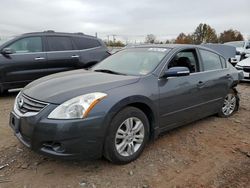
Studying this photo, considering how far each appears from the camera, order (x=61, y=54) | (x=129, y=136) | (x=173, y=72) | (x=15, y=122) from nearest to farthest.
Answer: (x=15, y=122) < (x=129, y=136) < (x=173, y=72) < (x=61, y=54)

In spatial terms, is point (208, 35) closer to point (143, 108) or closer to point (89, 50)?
point (89, 50)

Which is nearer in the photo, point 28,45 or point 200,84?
point 200,84

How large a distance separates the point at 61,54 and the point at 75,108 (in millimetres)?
5056

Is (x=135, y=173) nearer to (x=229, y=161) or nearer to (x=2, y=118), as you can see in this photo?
(x=229, y=161)

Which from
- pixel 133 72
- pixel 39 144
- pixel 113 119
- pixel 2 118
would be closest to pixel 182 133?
pixel 133 72

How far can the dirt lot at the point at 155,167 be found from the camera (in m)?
3.11

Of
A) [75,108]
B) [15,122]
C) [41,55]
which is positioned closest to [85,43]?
[41,55]

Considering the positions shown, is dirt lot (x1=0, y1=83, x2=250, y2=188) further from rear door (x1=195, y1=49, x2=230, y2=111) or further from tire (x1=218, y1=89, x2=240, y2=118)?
tire (x1=218, y1=89, x2=240, y2=118)

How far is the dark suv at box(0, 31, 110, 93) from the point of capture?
23.0ft

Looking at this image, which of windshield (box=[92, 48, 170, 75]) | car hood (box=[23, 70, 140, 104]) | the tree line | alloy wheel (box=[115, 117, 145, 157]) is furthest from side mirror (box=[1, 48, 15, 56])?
the tree line

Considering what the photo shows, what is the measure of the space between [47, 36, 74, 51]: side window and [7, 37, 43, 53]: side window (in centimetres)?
28

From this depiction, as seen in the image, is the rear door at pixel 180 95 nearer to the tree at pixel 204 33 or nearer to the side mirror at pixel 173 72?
the side mirror at pixel 173 72

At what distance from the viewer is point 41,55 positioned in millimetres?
7414

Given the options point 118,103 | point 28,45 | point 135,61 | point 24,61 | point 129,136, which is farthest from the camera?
point 28,45
